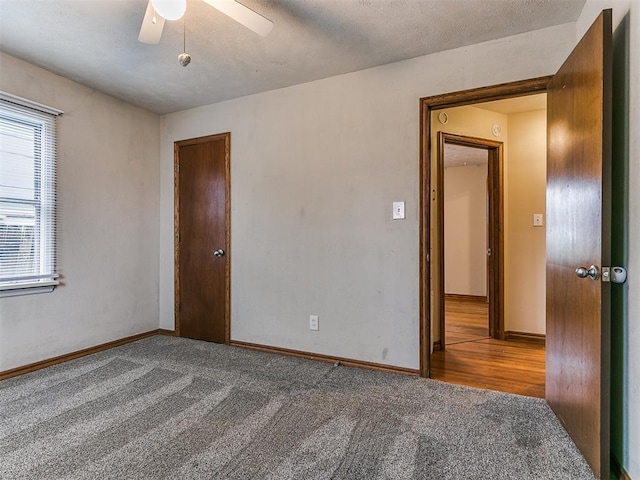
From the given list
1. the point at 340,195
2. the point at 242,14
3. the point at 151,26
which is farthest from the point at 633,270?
the point at 151,26

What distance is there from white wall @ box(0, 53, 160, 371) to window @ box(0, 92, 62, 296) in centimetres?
8

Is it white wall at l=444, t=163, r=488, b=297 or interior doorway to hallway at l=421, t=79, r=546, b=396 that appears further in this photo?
white wall at l=444, t=163, r=488, b=297

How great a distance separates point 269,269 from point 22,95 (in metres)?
2.31

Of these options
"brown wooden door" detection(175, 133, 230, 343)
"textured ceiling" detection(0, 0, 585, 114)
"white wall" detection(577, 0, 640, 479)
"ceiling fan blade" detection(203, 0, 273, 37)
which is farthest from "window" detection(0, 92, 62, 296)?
"white wall" detection(577, 0, 640, 479)

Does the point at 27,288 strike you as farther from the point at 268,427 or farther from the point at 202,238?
the point at 268,427

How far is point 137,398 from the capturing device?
2.19 metres

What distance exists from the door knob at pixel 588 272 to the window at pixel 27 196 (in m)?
3.54

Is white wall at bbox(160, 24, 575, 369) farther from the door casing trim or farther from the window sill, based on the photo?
the window sill

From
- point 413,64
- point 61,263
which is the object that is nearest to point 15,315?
point 61,263

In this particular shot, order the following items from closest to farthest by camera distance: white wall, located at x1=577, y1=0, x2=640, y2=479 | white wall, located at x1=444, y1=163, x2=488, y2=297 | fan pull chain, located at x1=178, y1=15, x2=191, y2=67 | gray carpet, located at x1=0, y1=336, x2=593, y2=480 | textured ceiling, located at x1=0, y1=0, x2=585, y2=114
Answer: white wall, located at x1=577, y1=0, x2=640, y2=479 → gray carpet, located at x1=0, y1=336, x2=593, y2=480 → fan pull chain, located at x1=178, y1=15, x2=191, y2=67 → textured ceiling, located at x1=0, y1=0, x2=585, y2=114 → white wall, located at x1=444, y1=163, x2=488, y2=297

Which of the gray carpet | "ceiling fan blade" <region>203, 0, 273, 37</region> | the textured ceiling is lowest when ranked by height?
the gray carpet

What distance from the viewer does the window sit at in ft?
8.21

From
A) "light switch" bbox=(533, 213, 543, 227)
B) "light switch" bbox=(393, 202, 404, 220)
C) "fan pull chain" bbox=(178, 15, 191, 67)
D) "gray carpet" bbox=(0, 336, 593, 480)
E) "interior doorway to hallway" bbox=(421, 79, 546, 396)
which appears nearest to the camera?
"gray carpet" bbox=(0, 336, 593, 480)

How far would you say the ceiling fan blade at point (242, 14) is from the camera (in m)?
1.56
